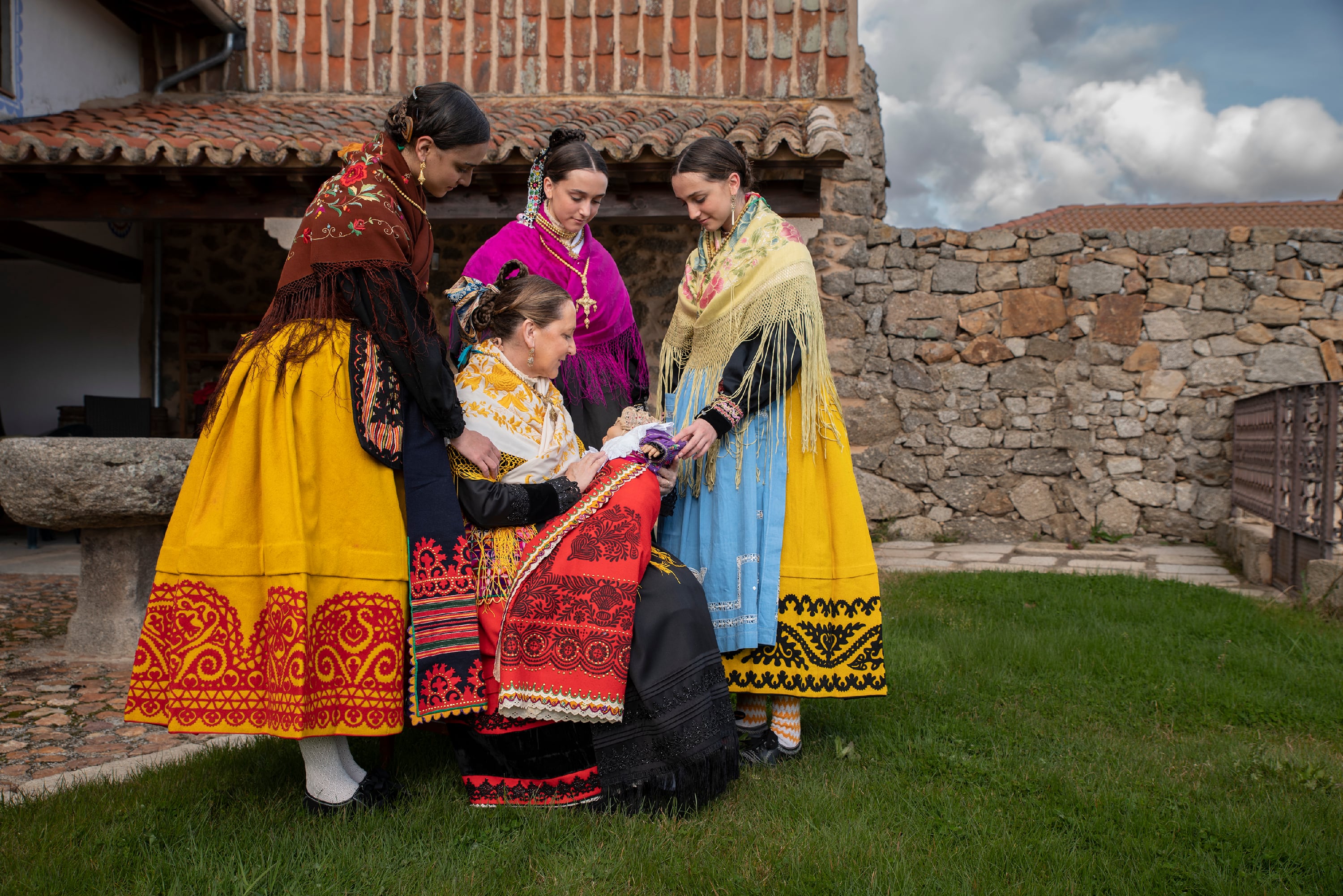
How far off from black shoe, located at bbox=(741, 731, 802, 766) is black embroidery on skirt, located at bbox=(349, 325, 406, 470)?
132 centimetres

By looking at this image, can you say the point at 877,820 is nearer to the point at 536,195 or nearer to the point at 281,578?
the point at 281,578

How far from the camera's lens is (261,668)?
2068 millimetres

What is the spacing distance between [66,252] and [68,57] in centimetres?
158

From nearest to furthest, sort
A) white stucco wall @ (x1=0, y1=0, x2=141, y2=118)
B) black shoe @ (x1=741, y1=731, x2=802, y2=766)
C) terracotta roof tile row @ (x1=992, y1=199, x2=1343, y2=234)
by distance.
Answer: black shoe @ (x1=741, y1=731, x2=802, y2=766) → white stucco wall @ (x1=0, y1=0, x2=141, y2=118) → terracotta roof tile row @ (x1=992, y1=199, x2=1343, y2=234)

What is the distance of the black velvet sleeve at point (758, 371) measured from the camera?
254 centimetres

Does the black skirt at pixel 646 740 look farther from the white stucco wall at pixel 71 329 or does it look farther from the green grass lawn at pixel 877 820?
the white stucco wall at pixel 71 329

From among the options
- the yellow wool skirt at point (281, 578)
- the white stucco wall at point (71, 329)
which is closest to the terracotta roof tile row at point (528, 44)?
the white stucco wall at point (71, 329)

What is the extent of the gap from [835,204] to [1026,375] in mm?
2130

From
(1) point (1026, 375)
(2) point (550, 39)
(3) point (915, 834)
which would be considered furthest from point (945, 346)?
(3) point (915, 834)

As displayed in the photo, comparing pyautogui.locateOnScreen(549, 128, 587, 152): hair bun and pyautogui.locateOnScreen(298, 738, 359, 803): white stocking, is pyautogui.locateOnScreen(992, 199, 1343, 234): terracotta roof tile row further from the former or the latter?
pyautogui.locateOnScreen(298, 738, 359, 803): white stocking

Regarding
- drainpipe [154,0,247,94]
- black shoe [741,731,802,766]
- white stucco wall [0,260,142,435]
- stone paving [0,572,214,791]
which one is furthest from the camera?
white stucco wall [0,260,142,435]

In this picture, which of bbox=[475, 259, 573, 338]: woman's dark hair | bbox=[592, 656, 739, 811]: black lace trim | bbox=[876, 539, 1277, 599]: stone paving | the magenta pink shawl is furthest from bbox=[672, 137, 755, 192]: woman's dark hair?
bbox=[876, 539, 1277, 599]: stone paving

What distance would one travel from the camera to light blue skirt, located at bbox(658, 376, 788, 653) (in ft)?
8.24

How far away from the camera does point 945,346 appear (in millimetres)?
7387
